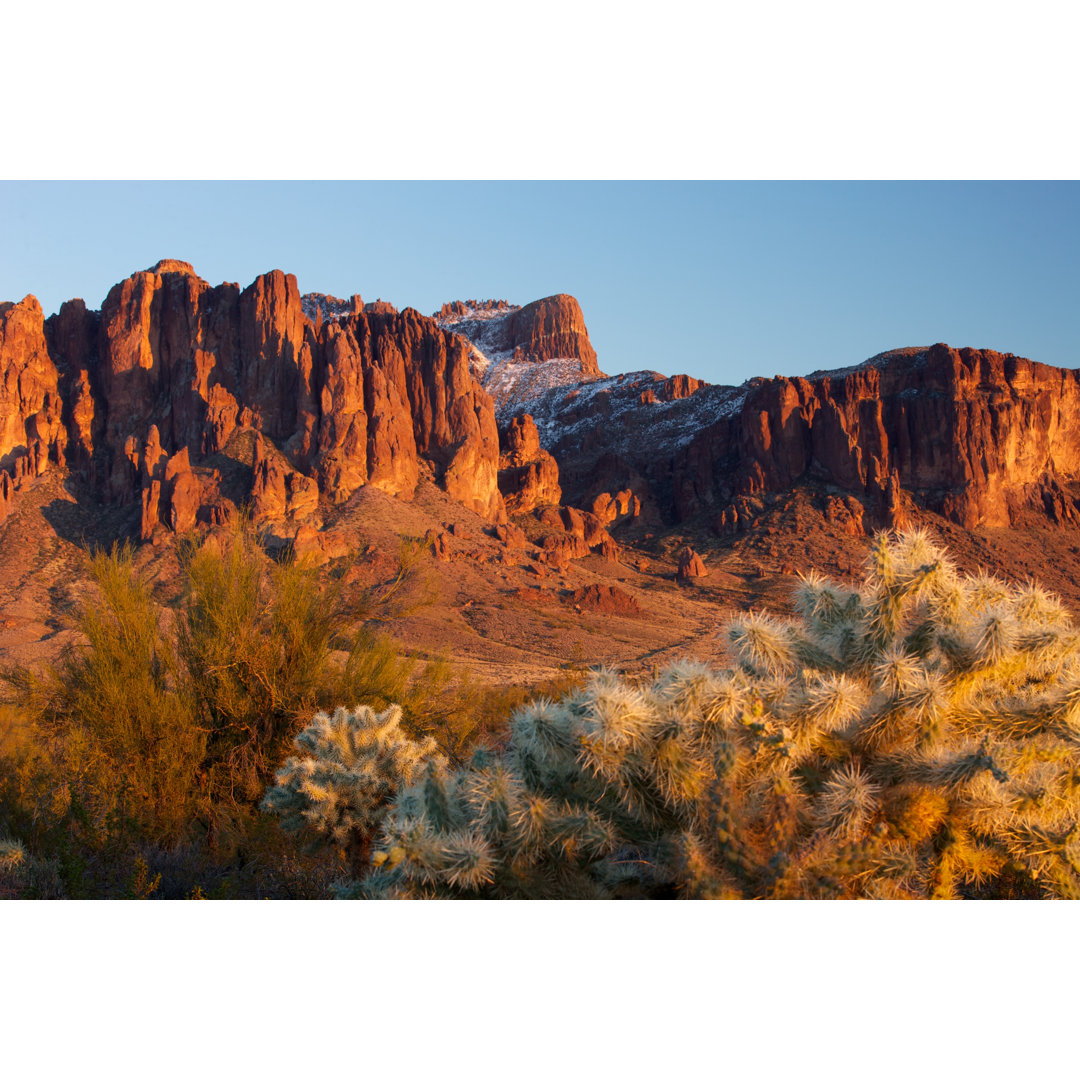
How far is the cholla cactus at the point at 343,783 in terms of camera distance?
Result: 29.9 feet

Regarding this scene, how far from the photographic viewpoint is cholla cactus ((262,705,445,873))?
9.11 metres

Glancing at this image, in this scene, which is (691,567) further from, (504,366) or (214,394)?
(504,366)

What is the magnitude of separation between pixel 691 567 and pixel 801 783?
243 feet

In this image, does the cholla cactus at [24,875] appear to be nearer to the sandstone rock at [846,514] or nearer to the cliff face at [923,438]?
the sandstone rock at [846,514]

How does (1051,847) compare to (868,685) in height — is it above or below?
below

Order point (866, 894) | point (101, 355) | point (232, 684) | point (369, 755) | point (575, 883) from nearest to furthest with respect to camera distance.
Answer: point (866, 894) → point (575, 883) → point (369, 755) → point (232, 684) → point (101, 355)

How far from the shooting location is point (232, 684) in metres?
11.0

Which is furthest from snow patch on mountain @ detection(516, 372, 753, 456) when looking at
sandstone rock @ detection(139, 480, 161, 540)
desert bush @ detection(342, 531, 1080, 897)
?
desert bush @ detection(342, 531, 1080, 897)

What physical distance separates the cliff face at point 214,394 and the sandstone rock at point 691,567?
59.8 ft

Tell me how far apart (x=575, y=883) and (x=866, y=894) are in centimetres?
152

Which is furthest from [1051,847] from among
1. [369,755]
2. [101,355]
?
[101,355]

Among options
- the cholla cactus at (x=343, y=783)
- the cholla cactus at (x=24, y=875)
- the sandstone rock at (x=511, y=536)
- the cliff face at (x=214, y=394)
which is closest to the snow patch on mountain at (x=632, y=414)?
the cliff face at (x=214, y=394)

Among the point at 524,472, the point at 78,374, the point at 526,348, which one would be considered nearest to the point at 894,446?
the point at 524,472

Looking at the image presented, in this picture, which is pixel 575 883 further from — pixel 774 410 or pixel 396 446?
pixel 774 410
